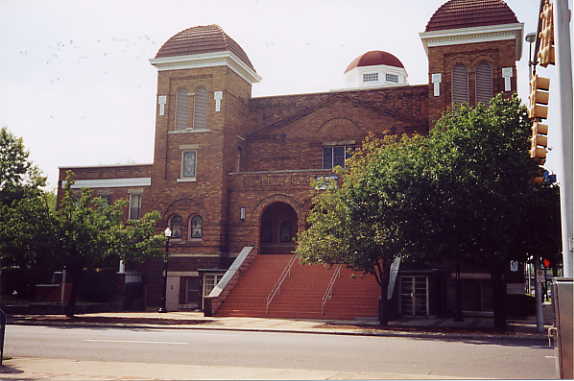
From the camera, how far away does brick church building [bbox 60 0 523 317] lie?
32.2 metres

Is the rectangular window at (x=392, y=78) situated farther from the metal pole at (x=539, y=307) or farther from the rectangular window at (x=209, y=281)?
the metal pole at (x=539, y=307)

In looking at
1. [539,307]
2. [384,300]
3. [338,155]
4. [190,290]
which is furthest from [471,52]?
[190,290]

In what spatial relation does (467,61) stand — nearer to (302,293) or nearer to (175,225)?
(302,293)

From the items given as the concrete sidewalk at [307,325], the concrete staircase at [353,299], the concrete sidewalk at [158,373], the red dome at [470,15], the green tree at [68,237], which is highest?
the red dome at [470,15]

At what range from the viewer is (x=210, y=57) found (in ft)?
115

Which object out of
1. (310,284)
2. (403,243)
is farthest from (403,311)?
(403,243)

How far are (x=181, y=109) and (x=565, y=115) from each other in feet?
98.3

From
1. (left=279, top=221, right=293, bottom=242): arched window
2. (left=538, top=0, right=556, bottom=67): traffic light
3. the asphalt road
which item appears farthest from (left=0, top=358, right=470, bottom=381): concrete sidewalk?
(left=279, top=221, right=293, bottom=242): arched window

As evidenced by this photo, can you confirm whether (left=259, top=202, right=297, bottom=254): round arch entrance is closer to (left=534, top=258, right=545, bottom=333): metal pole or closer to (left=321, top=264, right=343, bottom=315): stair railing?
(left=321, top=264, right=343, bottom=315): stair railing

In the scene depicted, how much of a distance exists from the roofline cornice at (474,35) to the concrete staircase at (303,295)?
527 inches

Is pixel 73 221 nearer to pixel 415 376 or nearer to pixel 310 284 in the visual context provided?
pixel 310 284

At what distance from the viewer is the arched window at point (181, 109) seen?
35.9m

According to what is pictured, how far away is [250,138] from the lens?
37656mm

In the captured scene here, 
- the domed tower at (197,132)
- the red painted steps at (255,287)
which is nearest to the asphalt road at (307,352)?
the red painted steps at (255,287)
